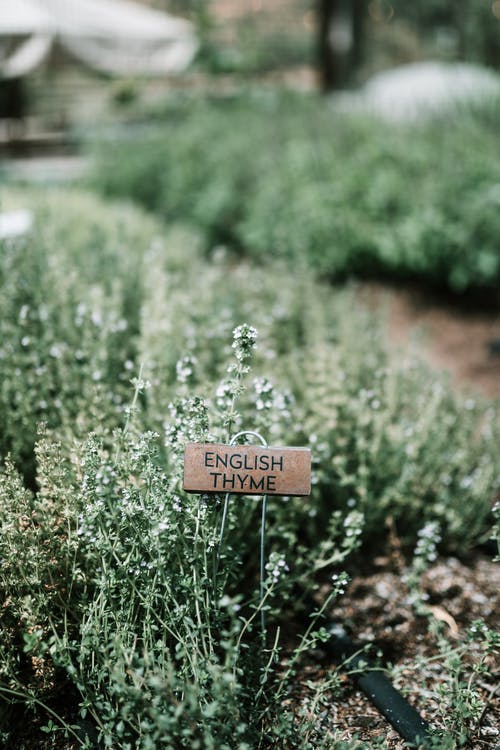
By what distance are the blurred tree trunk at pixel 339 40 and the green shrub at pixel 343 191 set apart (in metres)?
5.53

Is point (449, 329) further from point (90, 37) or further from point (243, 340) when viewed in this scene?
point (90, 37)

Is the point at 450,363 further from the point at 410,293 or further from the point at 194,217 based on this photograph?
the point at 194,217

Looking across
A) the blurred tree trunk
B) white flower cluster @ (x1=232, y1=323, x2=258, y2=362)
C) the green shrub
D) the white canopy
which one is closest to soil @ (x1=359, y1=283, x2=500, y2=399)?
the green shrub

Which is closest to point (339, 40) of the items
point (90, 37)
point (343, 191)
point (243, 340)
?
point (90, 37)

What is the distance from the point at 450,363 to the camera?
4594 mm

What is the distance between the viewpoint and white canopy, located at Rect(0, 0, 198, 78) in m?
8.51

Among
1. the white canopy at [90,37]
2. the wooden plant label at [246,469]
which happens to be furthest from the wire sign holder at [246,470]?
the white canopy at [90,37]

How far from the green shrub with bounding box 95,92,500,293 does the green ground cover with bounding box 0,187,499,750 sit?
0.98 metres

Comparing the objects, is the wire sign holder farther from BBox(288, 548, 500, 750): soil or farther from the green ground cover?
BBox(288, 548, 500, 750): soil

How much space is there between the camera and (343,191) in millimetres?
5176

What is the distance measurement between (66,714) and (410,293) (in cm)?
429

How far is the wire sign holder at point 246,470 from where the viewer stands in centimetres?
160

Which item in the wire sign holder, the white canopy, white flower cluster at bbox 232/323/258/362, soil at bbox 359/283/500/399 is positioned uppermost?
the white canopy

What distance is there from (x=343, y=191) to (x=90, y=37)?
5.60 m
